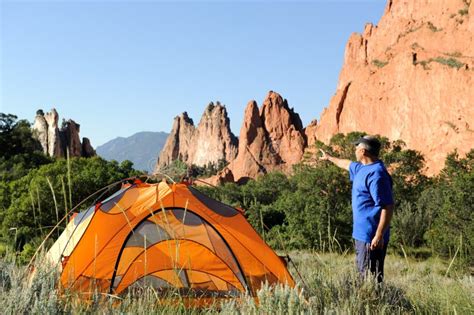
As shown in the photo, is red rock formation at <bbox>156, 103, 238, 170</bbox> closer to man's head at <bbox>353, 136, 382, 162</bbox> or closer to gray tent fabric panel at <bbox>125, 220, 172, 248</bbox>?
gray tent fabric panel at <bbox>125, 220, 172, 248</bbox>

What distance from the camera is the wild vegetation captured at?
11.3 feet

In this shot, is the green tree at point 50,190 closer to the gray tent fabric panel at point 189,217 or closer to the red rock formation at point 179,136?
the gray tent fabric panel at point 189,217

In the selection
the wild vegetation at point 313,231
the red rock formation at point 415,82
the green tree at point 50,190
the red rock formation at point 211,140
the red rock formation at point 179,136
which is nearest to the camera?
the wild vegetation at point 313,231

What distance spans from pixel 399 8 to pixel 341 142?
43.5m

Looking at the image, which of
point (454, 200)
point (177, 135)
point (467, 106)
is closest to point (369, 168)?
point (454, 200)

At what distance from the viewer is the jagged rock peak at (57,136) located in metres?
67.7

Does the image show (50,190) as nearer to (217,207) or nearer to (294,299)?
(217,207)

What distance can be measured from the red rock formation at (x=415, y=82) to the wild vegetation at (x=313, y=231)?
705 inches

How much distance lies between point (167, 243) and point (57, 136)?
2621 inches

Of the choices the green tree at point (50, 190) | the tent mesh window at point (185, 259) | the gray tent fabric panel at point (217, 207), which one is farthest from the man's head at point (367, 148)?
the green tree at point (50, 190)

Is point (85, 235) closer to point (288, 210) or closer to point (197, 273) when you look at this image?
point (197, 273)

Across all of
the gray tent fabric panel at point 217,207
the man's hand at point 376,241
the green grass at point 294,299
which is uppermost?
the gray tent fabric panel at point 217,207

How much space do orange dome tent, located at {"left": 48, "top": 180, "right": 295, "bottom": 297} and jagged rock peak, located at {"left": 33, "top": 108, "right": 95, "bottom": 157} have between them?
207ft

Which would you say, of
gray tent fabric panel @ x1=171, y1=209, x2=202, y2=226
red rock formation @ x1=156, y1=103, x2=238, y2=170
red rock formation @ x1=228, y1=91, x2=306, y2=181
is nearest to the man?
gray tent fabric panel @ x1=171, y1=209, x2=202, y2=226
